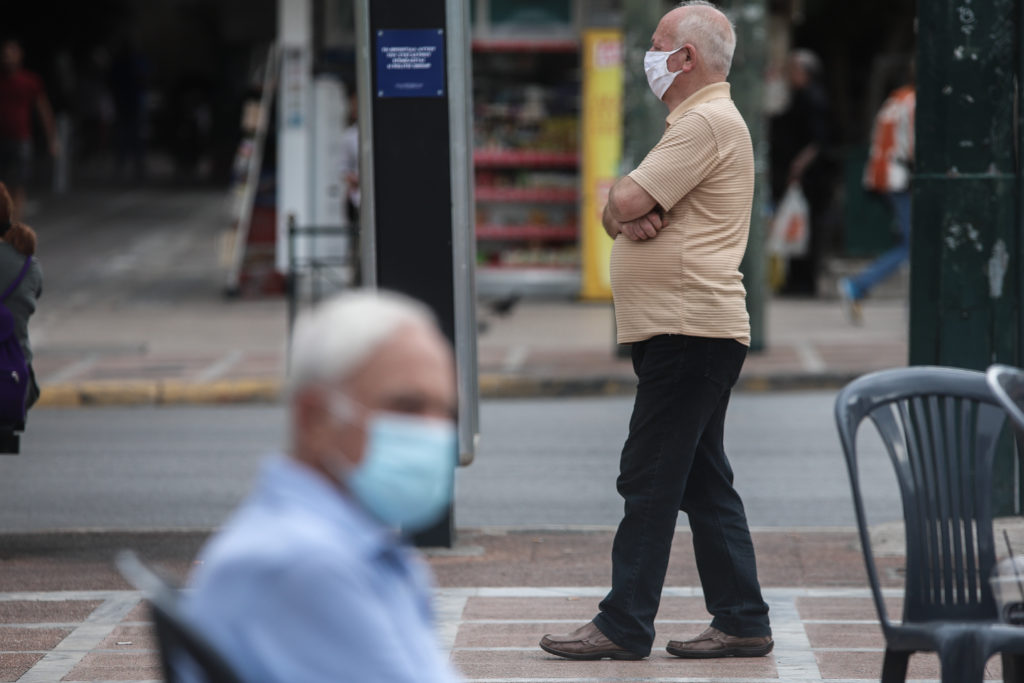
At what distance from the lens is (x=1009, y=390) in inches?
153

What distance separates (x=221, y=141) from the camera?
37562mm

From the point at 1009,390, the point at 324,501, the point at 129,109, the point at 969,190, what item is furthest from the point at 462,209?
the point at 129,109

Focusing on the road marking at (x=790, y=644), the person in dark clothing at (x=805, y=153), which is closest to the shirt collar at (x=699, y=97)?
the road marking at (x=790, y=644)

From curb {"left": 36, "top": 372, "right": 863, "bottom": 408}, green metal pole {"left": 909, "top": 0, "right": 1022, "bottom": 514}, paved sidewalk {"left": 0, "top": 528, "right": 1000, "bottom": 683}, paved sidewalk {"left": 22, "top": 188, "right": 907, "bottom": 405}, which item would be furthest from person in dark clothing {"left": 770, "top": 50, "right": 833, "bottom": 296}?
green metal pole {"left": 909, "top": 0, "right": 1022, "bottom": 514}

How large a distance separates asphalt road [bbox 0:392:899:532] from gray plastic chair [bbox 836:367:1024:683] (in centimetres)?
382

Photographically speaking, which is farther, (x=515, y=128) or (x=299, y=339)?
(x=515, y=128)

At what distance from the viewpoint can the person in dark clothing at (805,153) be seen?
17.4 meters

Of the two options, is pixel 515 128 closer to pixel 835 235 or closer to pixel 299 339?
pixel 835 235

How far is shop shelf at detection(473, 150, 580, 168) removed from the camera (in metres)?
17.9

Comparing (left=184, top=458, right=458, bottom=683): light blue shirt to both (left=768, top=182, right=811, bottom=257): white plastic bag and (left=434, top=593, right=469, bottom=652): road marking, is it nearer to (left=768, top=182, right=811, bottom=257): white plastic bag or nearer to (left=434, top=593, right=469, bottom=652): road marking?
(left=434, top=593, right=469, bottom=652): road marking

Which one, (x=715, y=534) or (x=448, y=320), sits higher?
(x=448, y=320)

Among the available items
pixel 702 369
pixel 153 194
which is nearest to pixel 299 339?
pixel 702 369

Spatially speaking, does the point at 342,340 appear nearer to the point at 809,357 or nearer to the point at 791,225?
the point at 809,357

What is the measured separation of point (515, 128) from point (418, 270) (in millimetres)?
11534
